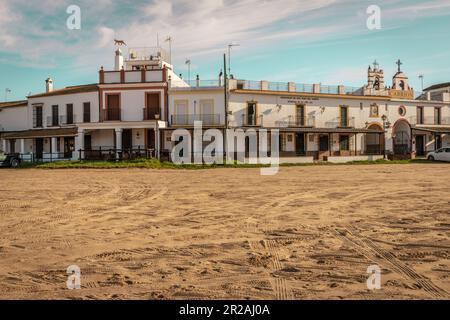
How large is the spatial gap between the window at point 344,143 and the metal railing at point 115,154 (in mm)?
18032

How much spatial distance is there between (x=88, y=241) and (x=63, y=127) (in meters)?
30.5

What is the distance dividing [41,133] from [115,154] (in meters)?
9.02

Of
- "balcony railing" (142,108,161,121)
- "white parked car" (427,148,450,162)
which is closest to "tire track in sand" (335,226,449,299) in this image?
"balcony railing" (142,108,161,121)

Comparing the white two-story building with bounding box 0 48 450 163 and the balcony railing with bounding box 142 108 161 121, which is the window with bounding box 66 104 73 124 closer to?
the white two-story building with bounding box 0 48 450 163

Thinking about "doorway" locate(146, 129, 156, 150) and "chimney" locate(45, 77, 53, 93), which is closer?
"doorway" locate(146, 129, 156, 150)

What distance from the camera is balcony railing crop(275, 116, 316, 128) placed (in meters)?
33.8

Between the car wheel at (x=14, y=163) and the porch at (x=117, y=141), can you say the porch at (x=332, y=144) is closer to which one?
the porch at (x=117, y=141)

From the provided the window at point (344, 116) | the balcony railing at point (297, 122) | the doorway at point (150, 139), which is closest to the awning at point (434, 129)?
the window at point (344, 116)

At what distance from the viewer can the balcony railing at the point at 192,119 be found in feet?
104

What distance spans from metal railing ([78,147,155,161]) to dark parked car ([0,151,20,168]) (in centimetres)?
457

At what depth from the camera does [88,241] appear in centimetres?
597

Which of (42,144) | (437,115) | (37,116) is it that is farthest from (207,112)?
(437,115)

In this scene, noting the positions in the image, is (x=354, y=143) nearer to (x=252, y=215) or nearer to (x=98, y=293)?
(x=252, y=215)

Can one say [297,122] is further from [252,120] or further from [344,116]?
[344,116]
